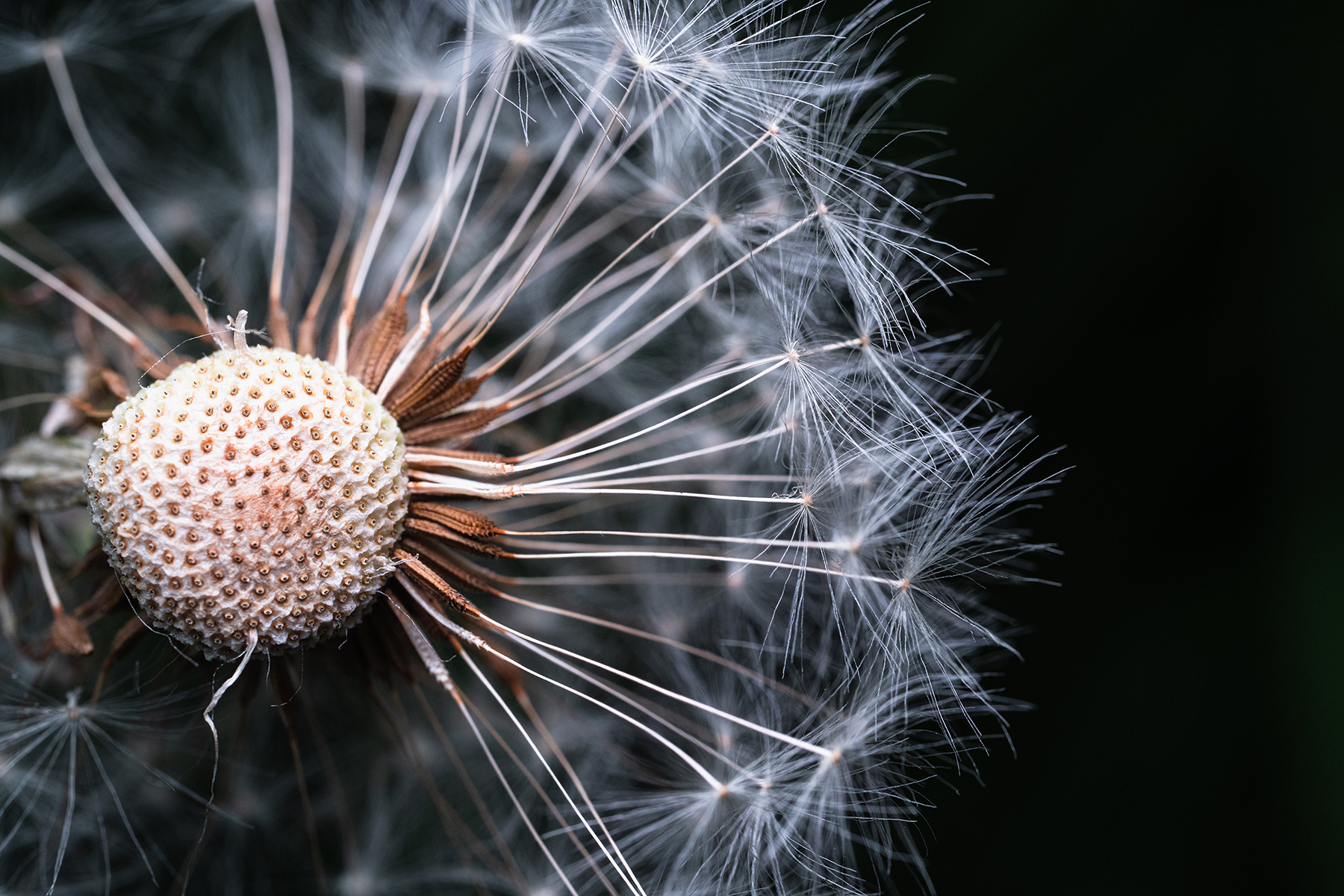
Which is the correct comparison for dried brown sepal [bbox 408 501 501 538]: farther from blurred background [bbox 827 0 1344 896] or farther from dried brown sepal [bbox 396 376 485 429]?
blurred background [bbox 827 0 1344 896]

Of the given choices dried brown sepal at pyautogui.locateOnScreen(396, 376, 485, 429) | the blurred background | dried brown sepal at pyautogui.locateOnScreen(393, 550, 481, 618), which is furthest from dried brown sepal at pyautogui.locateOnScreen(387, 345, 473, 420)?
the blurred background

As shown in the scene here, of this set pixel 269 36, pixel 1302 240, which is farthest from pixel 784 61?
pixel 1302 240

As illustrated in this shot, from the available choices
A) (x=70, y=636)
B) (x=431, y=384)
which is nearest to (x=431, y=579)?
(x=431, y=384)

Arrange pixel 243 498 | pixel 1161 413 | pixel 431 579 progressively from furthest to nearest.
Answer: pixel 1161 413
pixel 431 579
pixel 243 498

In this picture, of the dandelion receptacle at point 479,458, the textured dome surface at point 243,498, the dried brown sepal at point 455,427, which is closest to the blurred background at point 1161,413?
the dandelion receptacle at point 479,458

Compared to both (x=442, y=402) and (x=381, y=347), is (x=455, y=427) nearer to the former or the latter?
(x=442, y=402)

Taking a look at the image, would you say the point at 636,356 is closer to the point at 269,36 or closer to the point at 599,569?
the point at 599,569
